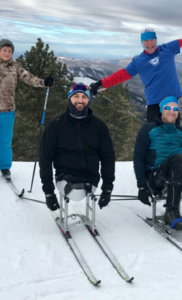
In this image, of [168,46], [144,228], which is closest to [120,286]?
[144,228]

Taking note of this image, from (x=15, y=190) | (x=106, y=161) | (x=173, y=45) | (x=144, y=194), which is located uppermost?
(x=173, y=45)

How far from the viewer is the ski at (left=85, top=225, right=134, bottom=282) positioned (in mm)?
2865

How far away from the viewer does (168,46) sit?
470 centimetres

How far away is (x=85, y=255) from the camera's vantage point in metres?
3.24

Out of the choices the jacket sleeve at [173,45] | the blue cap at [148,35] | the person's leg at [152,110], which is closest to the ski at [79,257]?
the person's leg at [152,110]

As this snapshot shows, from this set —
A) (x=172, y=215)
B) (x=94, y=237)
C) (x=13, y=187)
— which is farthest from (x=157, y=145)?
(x=13, y=187)

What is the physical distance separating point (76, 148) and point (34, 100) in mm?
14401

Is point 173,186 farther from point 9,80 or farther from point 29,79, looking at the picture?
point 9,80

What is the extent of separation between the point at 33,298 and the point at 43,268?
45cm

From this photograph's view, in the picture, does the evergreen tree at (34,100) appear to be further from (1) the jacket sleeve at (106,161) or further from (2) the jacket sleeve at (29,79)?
(1) the jacket sleeve at (106,161)

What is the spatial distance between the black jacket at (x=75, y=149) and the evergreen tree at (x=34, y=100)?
44.9 feet

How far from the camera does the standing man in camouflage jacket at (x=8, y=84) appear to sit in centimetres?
492

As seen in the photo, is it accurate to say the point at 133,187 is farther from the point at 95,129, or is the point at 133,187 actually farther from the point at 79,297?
the point at 79,297

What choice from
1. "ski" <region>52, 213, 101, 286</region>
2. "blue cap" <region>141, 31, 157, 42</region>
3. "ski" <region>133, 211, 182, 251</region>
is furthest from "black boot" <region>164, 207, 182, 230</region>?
"blue cap" <region>141, 31, 157, 42</region>
